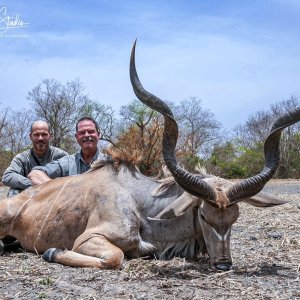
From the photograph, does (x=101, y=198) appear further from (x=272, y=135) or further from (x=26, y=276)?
(x=272, y=135)

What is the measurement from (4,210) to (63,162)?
47.1 inches

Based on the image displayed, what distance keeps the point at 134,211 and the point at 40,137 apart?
104 inches

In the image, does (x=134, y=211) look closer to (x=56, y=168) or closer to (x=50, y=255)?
(x=50, y=255)

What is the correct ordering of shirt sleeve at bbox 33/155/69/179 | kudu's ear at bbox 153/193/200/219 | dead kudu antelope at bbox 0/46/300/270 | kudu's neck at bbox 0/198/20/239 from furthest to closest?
1. shirt sleeve at bbox 33/155/69/179
2. kudu's neck at bbox 0/198/20/239
3. kudu's ear at bbox 153/193/200/219
4. dead kudu antelope at bbox 0/46/300/270

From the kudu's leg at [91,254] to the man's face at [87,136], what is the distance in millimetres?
2014

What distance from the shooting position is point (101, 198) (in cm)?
556

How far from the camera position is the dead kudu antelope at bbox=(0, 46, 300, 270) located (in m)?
4.81

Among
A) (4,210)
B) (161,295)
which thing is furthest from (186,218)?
(4,210)

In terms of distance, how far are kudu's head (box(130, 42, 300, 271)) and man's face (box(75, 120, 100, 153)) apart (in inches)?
87.4

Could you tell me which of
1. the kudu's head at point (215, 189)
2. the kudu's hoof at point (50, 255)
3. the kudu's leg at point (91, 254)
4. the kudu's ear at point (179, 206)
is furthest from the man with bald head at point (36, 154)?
the kudu's head at point (215, 189)

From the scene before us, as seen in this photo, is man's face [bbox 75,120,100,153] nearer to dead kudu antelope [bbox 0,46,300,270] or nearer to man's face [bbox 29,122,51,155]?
man's face [bbox 29,122,51,155]

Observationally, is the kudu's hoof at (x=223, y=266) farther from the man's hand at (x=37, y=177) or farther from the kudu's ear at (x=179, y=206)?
the man's hand at (x=37, y=177)

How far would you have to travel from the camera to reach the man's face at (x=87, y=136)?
712cm

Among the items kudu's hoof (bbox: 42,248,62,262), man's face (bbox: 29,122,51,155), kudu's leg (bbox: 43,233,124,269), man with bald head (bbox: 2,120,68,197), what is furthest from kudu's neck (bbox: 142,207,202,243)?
man's face (bbox: 29,122,51,155)
